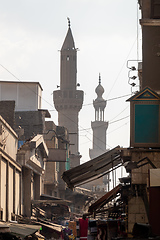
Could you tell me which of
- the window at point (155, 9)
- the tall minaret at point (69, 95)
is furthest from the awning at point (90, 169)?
the tall minaret at point (69, 95)

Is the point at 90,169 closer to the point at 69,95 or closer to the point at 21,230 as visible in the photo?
the point at 21,230

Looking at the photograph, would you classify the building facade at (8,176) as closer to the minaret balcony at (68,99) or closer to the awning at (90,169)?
the awning at (90,169)

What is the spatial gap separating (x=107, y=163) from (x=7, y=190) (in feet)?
29.0

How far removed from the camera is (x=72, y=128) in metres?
102

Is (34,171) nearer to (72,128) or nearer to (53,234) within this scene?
(53,234)

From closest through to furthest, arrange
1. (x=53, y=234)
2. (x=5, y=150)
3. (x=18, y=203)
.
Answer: (x=5, y=150) → (x=18, y=203) → (x=53, y=234)

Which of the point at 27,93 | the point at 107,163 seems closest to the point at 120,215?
the point at 107,163

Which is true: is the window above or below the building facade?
above

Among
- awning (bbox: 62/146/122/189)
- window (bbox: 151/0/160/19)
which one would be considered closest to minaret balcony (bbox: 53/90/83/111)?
window (bbox: 151/0/160/19)

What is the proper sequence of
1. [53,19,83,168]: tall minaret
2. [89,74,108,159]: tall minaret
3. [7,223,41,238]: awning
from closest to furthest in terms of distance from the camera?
1. [7,223,41,238]: awning
2. [53,19,83,168]: tall minaret
3. [89,74,108,159]: tall minaret

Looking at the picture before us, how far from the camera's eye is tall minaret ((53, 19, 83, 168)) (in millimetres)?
101875

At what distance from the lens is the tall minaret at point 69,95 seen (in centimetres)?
10188

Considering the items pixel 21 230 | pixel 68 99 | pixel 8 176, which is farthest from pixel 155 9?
pixel 68 99

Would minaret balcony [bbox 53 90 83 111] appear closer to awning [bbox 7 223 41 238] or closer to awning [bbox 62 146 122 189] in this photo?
awning [bbox 7 223 41 238]
